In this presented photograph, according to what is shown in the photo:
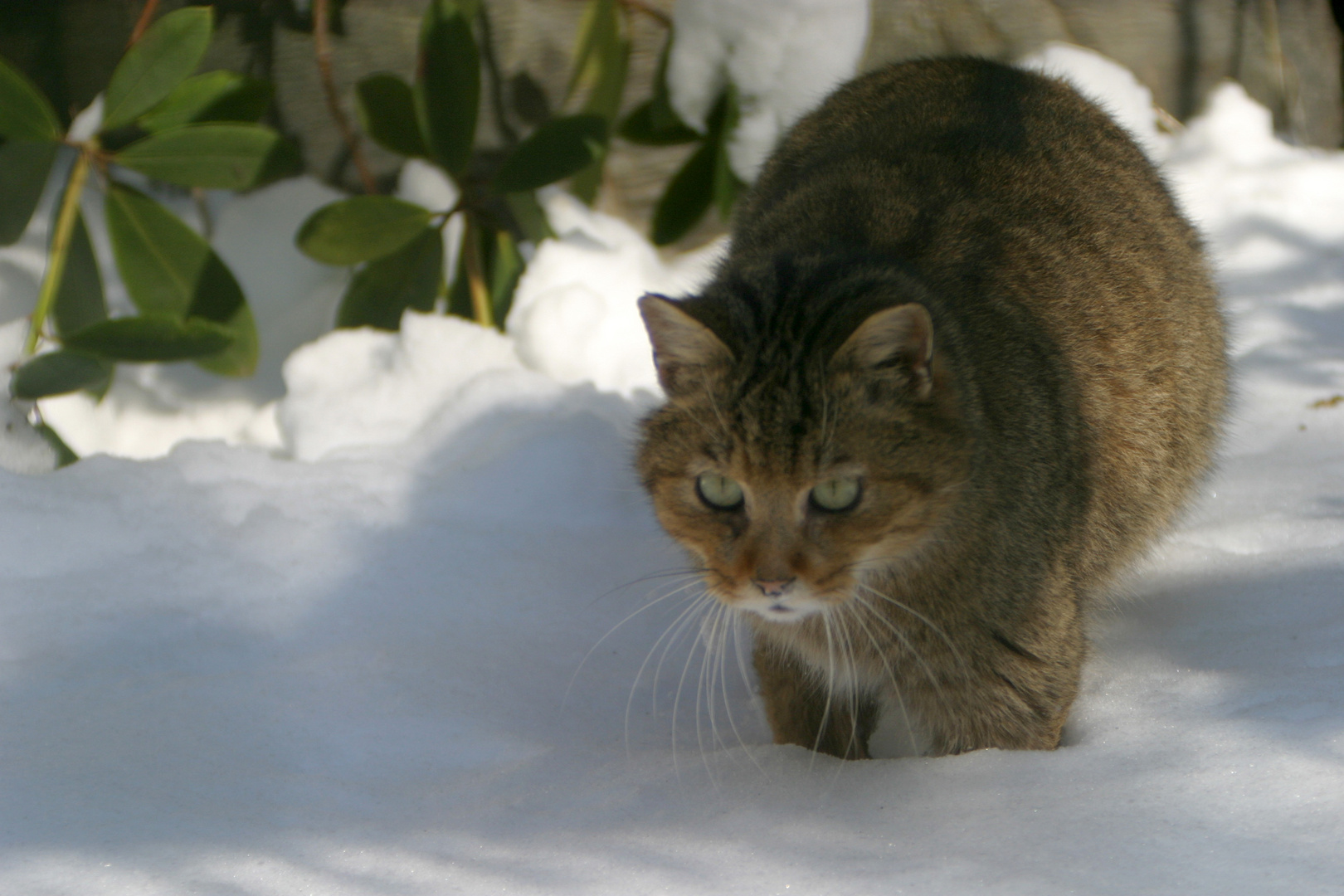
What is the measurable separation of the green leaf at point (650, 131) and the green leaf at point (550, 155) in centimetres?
33

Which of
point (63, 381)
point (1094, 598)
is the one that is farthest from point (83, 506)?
point (1094, 598)

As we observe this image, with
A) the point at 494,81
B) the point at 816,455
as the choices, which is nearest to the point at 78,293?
the point at 494,81

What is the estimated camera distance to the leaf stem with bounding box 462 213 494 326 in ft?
11.3

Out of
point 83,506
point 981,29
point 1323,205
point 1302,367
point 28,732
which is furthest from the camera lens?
point 981,29

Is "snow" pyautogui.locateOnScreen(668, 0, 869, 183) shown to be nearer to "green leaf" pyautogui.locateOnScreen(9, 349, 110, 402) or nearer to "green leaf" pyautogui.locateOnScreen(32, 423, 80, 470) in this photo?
"green leaf" pyautogui.locateOnScreen(9, 349, 110, 402)

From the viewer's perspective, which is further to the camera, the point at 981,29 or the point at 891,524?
the point at 981,29

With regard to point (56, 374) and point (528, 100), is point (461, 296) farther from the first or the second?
point (56, 374)

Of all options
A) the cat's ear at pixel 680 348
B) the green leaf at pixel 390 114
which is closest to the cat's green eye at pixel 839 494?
the cat's ear at pixel 680 348

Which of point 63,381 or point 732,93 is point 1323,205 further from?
point 63,381

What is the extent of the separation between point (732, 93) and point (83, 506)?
2.04m

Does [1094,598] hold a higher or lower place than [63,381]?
lower

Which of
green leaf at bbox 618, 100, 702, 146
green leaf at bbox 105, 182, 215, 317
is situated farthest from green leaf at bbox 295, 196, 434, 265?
green leaf at bbox 618, 100, 702, 146

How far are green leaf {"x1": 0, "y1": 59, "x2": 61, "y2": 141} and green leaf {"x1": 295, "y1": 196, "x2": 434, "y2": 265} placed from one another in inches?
25.3

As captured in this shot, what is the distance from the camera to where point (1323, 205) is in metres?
4.04
